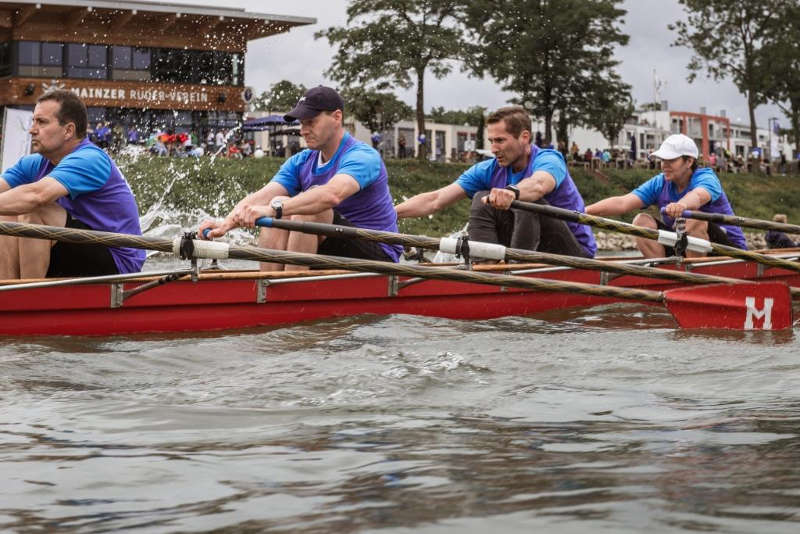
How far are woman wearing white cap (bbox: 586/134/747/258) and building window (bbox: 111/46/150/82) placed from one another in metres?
37.1

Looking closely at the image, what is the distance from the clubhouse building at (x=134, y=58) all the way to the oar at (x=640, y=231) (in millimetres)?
36457

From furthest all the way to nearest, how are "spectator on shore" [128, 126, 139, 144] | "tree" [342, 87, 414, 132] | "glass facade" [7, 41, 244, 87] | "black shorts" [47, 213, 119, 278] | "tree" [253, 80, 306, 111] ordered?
"tree" [253, 80, 306, 111] < "glass facade" [7, 41, 244, 87] < "spectator on shore" [128, 126, 139, 144] < "tree" [342, 87, 414, 132] < "black shorts" [47, 213, 119, 278]

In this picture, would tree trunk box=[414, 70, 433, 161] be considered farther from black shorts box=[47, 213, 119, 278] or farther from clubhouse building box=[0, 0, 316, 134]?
black shorts box=[47, 213, 119, 278]

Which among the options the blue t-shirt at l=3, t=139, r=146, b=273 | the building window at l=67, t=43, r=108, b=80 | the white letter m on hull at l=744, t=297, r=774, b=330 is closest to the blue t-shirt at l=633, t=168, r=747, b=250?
the white letter m on hull at l=744, t=297, r=774, b=330

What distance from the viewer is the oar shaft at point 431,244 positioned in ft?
23.4

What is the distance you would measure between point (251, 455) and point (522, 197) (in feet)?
16.4

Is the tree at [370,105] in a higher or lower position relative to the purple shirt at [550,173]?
higher

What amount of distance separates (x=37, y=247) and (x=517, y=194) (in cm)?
357

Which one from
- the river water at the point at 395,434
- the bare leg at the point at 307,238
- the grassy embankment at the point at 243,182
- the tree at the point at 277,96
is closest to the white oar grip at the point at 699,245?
the river water at the point at 395,434

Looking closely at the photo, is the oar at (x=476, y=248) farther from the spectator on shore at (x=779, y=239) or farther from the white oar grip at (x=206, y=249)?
the spectator on shore at (x=779, y=239)

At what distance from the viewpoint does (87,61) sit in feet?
145

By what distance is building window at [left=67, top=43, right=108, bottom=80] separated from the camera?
44.1 meters

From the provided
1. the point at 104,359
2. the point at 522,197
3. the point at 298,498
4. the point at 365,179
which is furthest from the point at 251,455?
the point at 522,197

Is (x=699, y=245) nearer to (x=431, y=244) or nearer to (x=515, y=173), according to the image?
(x=515, y=173)
